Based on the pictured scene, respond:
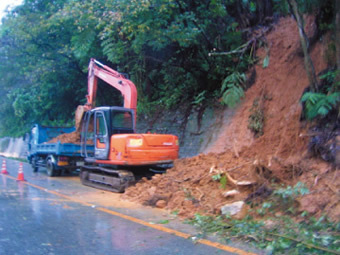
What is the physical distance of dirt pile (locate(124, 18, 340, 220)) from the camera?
7.38 metres

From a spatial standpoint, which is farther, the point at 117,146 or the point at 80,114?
the point at 80,114

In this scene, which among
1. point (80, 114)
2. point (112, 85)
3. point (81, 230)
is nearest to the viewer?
point (81, 230)

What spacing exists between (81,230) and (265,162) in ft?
14.5

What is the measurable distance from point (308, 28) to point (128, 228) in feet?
30.1

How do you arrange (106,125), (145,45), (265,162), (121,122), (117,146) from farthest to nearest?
(145,45) → (121,122) → (106,125) → (117,146) → (265,162)

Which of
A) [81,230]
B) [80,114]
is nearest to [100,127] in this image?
[80,114]

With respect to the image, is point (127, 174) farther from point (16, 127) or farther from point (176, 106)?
point (16, 127)

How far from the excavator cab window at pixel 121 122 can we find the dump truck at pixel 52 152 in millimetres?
1990

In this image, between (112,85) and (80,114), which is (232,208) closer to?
(112,85)

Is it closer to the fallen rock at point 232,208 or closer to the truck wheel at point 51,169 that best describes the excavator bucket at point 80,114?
the truck wheel at point 51,169

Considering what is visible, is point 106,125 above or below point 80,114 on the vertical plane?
below

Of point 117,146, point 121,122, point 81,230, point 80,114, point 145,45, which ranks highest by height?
point 145,45

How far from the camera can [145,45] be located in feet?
50.3

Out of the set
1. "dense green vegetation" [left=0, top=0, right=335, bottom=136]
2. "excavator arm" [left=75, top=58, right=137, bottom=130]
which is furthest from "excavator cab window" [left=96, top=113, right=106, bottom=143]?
"dense green vegetation" [left=0, top=0, right=335, bottom=136]
